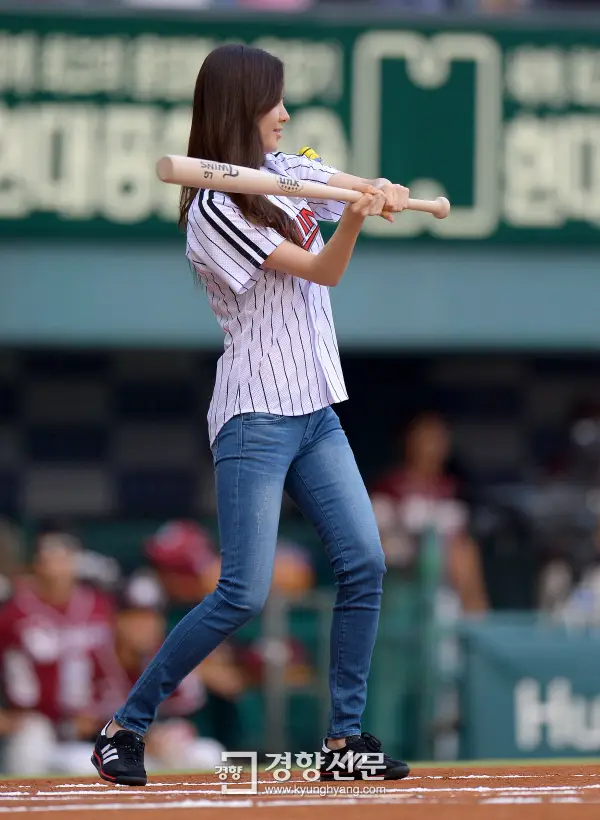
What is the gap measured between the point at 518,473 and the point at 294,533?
244 cm

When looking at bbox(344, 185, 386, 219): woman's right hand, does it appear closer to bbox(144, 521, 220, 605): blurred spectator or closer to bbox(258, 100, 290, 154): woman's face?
bbox(258, 100, 290, 154): woman's face

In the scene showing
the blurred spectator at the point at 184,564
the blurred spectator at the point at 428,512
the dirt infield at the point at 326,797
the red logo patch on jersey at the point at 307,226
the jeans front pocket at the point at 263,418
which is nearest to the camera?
the dirt infield at the point at 326,797

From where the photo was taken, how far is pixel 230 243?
3.55 metres

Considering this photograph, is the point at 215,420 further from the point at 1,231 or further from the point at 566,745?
the point at 1,231

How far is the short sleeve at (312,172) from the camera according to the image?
3777 mm

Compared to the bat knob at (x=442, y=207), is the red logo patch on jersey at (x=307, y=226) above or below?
below

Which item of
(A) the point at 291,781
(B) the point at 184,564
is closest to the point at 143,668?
(B) the point at 184,564

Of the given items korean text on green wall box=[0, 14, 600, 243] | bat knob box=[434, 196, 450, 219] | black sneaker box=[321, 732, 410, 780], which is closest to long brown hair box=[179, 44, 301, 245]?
bat knob box=[434, 196, 450, 219]

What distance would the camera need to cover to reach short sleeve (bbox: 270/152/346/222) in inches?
149

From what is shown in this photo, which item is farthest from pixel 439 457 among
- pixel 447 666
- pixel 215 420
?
pixel 215 420

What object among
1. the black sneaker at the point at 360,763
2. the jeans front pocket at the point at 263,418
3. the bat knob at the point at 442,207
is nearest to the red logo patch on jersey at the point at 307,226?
the bat knob at the point at 442,207

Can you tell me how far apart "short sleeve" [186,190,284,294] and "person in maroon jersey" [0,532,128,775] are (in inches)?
147

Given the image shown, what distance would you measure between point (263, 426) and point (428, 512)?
436 centimetres

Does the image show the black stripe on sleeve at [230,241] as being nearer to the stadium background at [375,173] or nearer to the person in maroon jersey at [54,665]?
the person in maroon jersey at [54,665]
